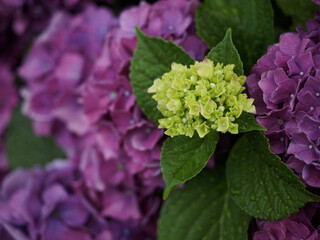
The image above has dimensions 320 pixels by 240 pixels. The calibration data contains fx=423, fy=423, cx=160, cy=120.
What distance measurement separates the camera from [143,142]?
59cm

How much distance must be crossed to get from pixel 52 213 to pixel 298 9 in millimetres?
529

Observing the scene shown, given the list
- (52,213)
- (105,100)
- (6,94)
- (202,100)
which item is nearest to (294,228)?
(202,100)

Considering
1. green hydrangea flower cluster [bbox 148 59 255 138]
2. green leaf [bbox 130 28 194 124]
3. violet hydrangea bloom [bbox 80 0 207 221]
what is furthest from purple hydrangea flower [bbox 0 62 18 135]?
green hydrangea flower cluster [bbox 148 59 255 138]

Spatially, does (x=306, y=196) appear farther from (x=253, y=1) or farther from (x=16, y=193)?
(x=16, y=193)

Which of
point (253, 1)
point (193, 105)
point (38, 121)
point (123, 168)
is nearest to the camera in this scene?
point (193, 105)

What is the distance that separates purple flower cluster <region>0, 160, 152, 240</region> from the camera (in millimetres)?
728

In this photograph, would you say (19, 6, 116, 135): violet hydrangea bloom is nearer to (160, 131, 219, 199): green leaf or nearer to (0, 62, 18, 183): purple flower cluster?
(0, 62, 18, 183): purple flower cluster

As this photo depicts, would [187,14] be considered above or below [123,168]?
above

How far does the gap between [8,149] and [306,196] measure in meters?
0.67

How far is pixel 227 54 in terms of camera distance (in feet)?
1.53

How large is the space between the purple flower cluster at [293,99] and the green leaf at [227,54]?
0.03 meters

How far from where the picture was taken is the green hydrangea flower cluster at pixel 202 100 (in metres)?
0.42

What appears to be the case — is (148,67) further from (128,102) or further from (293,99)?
(293,99)

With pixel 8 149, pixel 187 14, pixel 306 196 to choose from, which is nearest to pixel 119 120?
pixel 187 14
